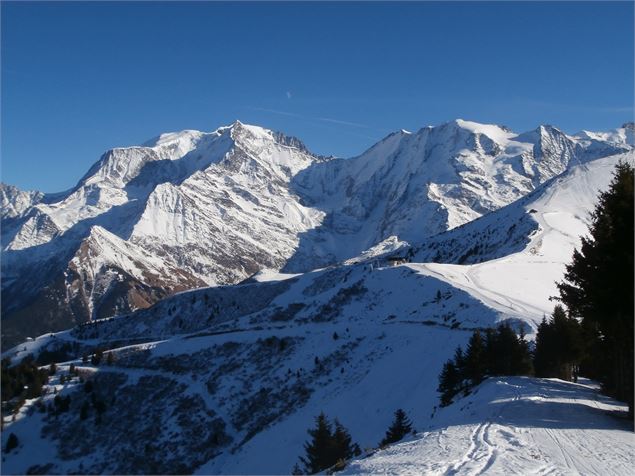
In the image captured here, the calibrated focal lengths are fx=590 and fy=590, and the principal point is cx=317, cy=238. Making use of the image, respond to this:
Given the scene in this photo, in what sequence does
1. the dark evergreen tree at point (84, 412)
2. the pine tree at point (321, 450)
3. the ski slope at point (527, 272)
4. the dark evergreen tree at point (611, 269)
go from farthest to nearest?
the dark evergreen tree at point (84, 412) → the ski slope at point (527, 272) → the pine tree at point (321, 450) → the dark evergreen tree at point (611, 269)

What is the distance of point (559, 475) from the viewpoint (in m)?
14.3

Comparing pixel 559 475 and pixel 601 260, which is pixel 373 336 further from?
pixel 559 475

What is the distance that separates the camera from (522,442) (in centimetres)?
1736

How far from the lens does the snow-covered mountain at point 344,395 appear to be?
18.7m

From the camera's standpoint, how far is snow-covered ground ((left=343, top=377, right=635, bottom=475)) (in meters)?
15.1

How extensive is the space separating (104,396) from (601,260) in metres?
75.6

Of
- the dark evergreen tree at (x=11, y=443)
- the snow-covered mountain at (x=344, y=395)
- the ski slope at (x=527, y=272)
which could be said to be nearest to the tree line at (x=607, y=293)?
the snow-covered mountain at (x=344, y=395)

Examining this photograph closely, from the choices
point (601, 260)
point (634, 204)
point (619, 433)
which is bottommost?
point (619, 433)

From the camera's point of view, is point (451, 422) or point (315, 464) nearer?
point (451, 422)

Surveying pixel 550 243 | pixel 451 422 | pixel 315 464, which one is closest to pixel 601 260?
pixel 451 422

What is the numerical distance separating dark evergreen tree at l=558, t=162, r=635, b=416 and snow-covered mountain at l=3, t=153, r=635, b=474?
3493mm

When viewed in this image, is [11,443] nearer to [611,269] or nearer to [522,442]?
[522,442]

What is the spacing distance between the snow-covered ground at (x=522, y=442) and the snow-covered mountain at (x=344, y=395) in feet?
0.27

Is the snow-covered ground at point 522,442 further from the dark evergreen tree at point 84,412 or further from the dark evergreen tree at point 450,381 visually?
the dark evergreen tree at point 84,412
